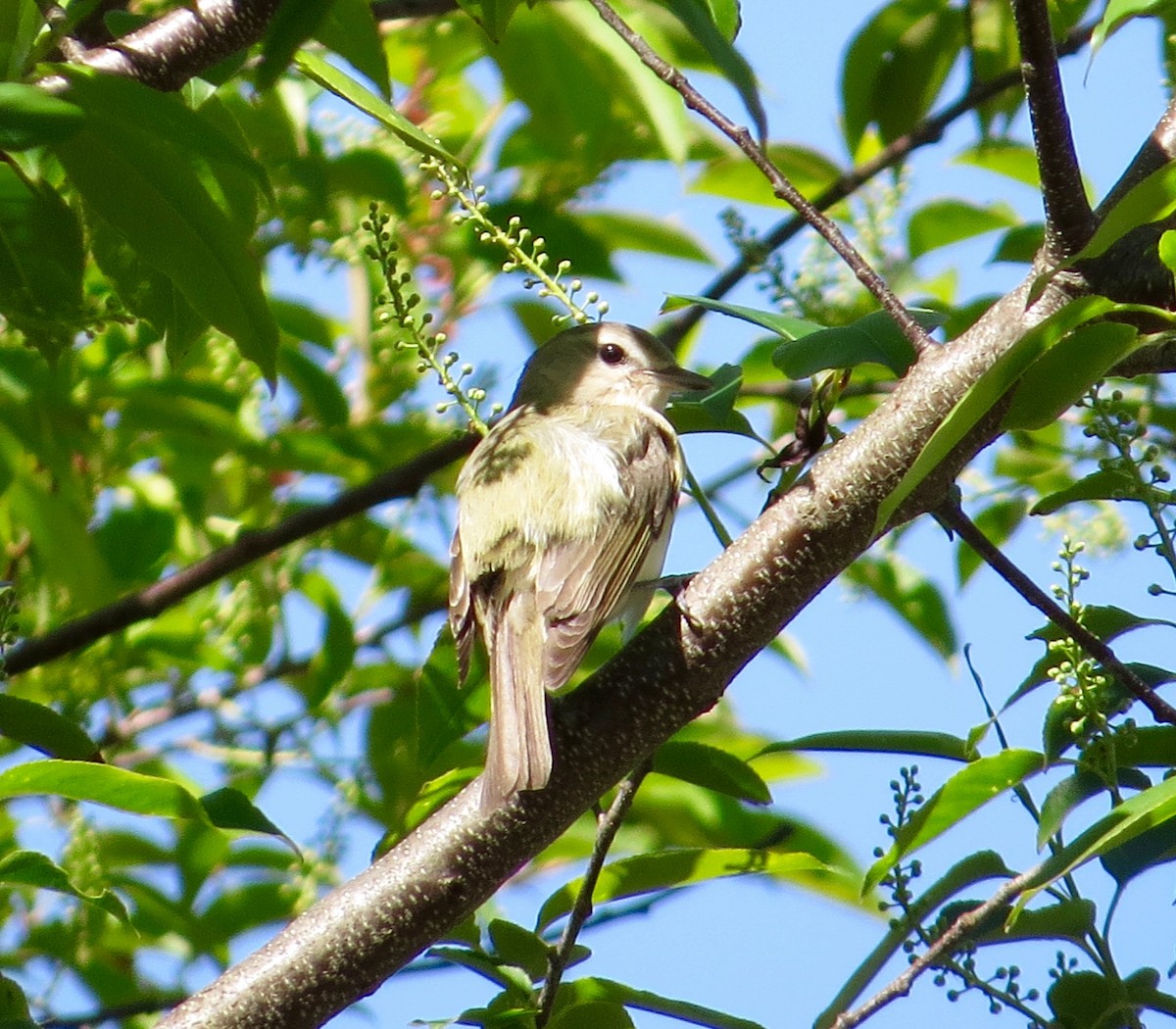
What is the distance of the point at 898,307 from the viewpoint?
2324 mm

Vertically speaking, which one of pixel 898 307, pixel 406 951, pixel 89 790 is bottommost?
pixel 406 951

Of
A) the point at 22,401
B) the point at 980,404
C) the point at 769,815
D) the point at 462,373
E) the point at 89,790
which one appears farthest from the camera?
the point at 769,815

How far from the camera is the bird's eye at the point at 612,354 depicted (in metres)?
4.43

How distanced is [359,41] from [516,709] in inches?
51.6

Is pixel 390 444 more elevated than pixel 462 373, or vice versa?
pixel 390 444

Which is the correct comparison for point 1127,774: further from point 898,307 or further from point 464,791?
point 464,791

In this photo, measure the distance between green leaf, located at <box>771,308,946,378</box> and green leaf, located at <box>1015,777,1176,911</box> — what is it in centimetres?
76

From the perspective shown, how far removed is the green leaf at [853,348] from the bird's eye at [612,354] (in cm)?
197

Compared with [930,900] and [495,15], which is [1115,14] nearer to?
[495,15]

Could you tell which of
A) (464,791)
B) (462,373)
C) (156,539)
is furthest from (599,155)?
(464,791)

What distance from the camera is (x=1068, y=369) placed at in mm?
2023

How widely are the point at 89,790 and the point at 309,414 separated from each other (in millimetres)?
2565

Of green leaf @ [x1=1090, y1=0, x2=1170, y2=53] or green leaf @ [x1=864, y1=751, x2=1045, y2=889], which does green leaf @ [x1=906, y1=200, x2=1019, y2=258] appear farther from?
green leaf @ [x1=864, y1=751, x2=1045, y2=889]

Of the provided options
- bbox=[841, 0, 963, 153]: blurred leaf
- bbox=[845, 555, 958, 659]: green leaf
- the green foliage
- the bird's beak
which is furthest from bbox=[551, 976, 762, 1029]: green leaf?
bbox=[841, 0, 963, 153]: blurred leaf
